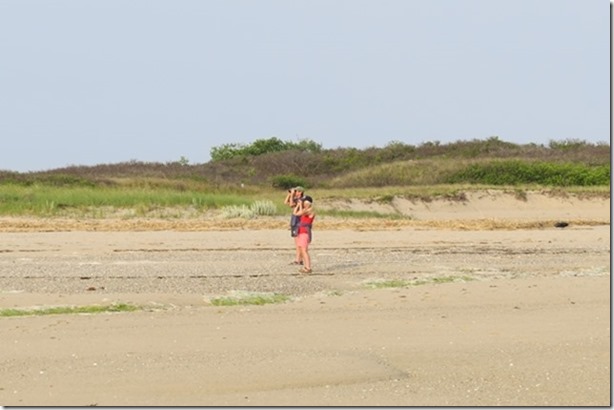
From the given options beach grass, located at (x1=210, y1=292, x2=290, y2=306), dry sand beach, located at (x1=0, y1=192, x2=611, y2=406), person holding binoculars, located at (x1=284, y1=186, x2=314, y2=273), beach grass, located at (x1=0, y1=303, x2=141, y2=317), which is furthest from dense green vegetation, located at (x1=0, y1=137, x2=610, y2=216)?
beach grass, located at (x1=0, y1=303, x2=141, y2=317)

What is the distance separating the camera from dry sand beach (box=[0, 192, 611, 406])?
363 inches

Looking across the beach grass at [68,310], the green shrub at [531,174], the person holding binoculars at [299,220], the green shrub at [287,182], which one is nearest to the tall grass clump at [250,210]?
the person holding binoculars at [299,220]

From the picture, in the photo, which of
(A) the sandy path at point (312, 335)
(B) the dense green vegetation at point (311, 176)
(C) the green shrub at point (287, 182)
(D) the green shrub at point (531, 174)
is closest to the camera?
(A) the sandy path at point (312, 335)

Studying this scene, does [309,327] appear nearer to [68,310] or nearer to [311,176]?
[68,310]

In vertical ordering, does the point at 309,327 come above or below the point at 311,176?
below

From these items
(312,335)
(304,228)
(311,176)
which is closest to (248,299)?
(312,335)

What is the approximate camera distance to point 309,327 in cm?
1195

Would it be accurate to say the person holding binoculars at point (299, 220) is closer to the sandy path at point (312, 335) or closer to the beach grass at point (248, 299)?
the sandy path at point (312, 335)

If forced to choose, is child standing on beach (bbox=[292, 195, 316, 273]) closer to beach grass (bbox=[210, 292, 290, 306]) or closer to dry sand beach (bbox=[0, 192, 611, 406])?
dry sand beach (bbox=[0, 192, 611, 406])

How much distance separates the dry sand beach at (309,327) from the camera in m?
9.22

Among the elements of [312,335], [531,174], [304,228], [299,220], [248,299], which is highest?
[531,174]

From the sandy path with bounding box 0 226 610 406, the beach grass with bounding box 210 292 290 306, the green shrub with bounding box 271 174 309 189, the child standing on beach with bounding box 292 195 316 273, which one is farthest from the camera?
the green shrub with bounding box 271 174 309 189

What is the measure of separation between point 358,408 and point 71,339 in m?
3.62

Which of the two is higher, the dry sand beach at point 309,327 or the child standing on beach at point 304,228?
the child standing on beach at point 304,228
